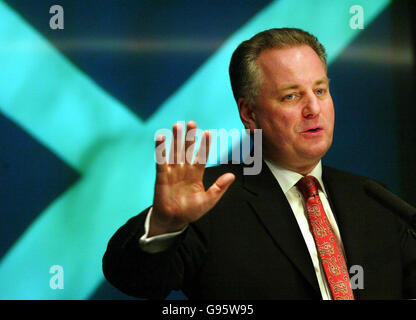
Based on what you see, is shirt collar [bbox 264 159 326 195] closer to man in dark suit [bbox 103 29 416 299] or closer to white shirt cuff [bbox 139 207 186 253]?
man in dark suit [bbox 103 29 416 299]

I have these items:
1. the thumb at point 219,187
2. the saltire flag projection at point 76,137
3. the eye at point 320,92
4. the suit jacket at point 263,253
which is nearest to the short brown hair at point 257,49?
the eye at point 320,92

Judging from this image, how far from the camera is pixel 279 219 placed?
1.24 metres

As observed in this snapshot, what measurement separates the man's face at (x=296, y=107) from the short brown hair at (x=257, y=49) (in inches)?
0.8

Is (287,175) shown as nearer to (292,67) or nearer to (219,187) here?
(292,67)

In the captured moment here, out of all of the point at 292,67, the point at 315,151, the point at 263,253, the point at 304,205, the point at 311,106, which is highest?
the point at 292,67

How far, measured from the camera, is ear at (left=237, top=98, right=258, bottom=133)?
145 centimetres

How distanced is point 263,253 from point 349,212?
0.86ft

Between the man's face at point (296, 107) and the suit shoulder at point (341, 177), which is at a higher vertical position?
the man's face at point (296, 107)

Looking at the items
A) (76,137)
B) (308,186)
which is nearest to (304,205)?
(308,186)

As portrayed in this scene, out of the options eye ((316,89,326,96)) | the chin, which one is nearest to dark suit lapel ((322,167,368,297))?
the chin

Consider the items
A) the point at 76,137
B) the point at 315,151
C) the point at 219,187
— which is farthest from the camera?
the point at 76,137

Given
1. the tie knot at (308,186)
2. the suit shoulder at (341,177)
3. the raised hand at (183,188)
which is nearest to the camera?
the raised hand at (183,188)

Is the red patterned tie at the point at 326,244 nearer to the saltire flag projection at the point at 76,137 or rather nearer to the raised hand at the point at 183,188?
the raised hand at the point at 183,188

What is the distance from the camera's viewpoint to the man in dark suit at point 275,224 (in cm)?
104
